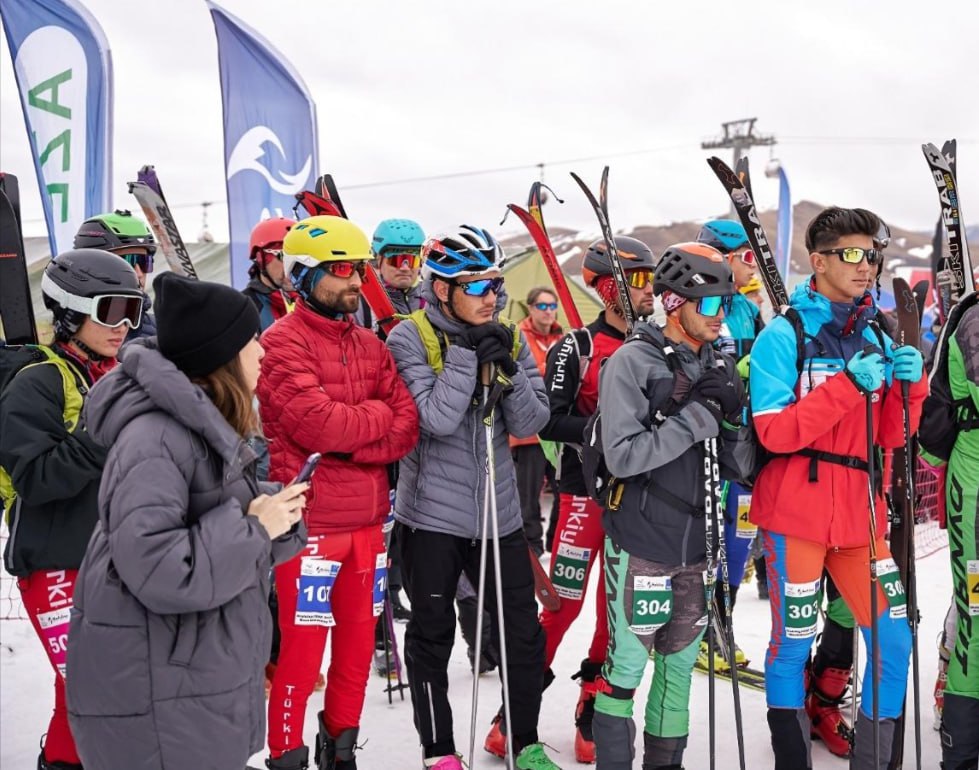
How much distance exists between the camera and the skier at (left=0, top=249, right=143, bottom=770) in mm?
2875

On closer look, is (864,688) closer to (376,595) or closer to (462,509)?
(462,509)

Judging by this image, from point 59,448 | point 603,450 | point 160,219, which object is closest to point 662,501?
point 603,450

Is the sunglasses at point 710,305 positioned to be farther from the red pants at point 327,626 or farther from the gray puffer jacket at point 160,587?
the gray puffer jacket at point 160,587

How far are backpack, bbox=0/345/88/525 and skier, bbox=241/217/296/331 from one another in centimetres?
181

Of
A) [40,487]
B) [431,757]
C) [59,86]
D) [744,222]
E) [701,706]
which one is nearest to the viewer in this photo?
[40,487]

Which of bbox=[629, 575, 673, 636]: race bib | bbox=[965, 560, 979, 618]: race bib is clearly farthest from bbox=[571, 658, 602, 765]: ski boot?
bbox=[965, 560, 979, 618]: race bib

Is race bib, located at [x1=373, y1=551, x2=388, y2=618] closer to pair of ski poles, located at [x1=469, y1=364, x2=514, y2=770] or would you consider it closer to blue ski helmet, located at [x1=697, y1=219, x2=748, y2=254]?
pair of ski poles, located at [x1=469, y1=364, x2=514, y2=770]

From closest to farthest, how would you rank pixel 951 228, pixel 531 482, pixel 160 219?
pixel 951 228, pixel 160 219, pixel 531 482

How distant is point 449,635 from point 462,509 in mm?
535

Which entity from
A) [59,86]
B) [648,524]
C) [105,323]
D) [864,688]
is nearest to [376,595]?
[648,524]

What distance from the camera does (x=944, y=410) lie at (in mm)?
3586

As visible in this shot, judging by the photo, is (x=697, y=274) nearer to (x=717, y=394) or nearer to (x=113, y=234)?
(x=717, y=394)

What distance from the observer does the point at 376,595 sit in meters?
3.64

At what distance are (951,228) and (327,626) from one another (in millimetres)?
3198
